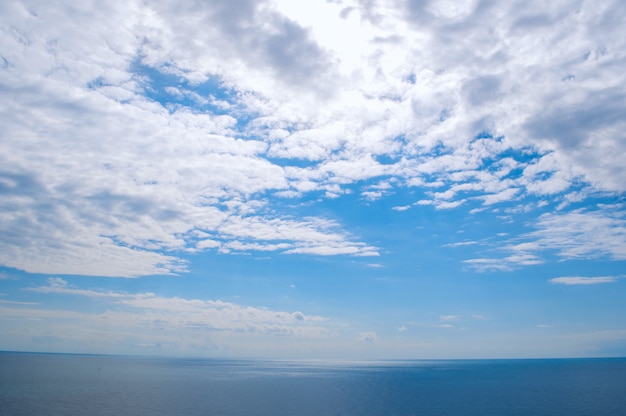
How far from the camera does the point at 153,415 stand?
74.8 meters

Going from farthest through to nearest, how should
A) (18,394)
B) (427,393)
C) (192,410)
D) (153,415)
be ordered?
(427,393) → (18,394) → (192,410) → (153,415)

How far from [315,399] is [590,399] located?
6187cm

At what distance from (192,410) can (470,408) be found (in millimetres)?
52564

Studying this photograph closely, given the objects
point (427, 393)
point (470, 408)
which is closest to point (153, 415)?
point (470, 408)

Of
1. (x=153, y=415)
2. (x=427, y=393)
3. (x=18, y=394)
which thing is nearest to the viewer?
(x=153, y=415)

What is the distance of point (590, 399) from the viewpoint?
10075 centimetres

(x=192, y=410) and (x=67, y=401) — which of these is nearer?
(x=192, y=410)

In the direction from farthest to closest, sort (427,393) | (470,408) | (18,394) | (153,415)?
(427,393) → (18,394) → (470,408) → (153,415)

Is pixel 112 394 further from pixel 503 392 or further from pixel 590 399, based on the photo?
pixel 590 399

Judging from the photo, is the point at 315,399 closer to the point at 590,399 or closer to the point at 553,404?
the point at 553,404

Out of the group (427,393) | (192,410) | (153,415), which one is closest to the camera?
(153,415)

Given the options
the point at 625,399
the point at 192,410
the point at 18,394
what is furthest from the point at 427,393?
the point at 18,394

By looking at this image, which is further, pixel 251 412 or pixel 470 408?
pixel 470 408

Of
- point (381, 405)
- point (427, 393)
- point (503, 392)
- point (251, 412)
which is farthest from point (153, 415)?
point (503, 392)
